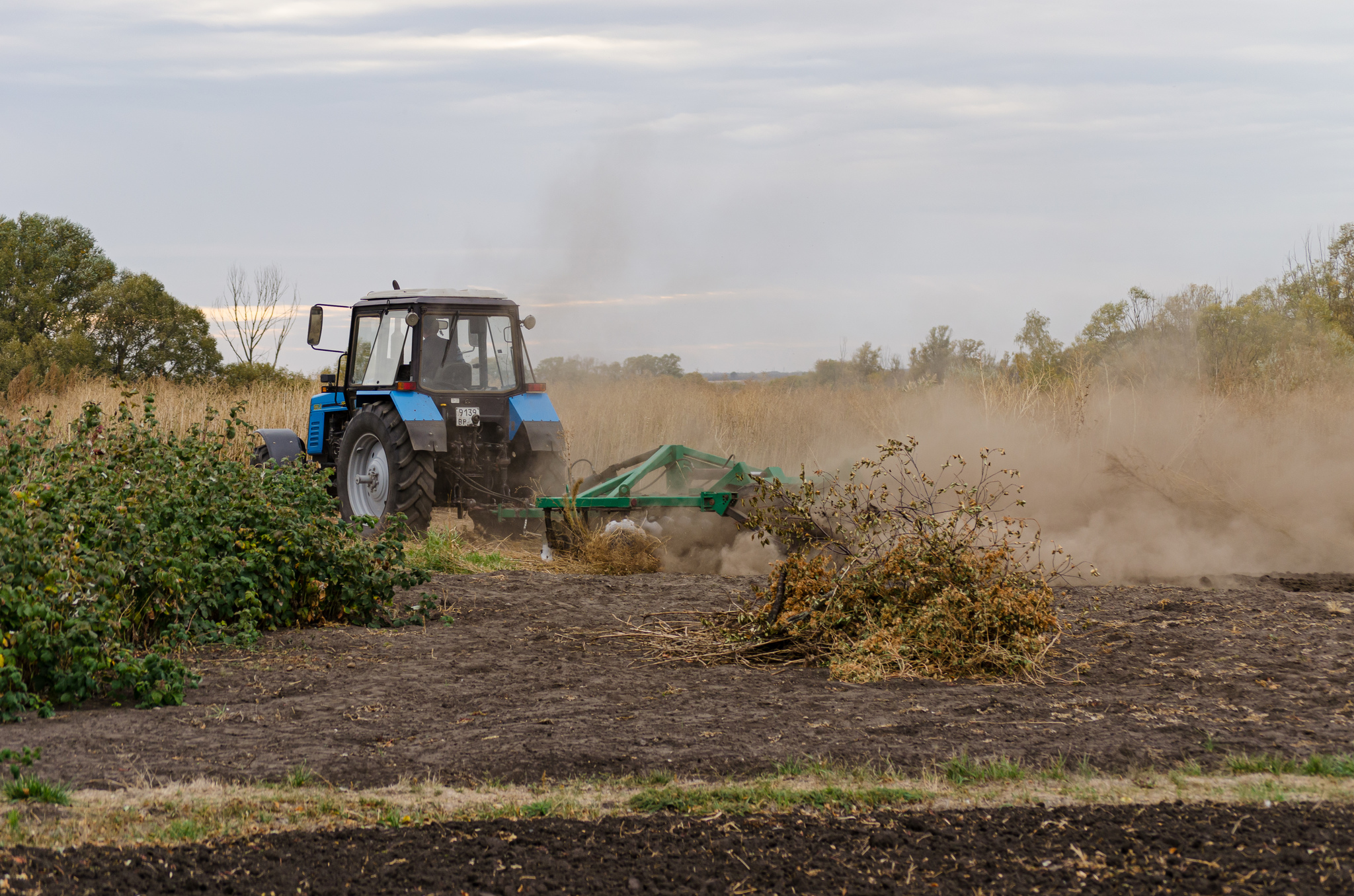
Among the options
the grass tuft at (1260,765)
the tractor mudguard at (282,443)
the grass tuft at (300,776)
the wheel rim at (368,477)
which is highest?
the tractor mudguard at (282,443)

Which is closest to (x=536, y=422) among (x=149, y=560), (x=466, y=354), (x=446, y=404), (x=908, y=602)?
(x=446, y=404)

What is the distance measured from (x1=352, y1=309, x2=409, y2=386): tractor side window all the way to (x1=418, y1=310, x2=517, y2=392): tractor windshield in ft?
0.97

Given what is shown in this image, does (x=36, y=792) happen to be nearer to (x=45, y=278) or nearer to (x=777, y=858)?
(x=777, y=858)

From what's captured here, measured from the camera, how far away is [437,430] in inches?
425

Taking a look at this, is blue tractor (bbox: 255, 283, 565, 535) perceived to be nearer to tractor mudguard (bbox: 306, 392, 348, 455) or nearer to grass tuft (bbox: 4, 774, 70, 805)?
tractor mudguard (bbox: 306, 392, 348, 455)

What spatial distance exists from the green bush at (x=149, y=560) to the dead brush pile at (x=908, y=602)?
259cm

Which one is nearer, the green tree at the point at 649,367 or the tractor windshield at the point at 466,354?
the tractor windshield at the point at 466,354

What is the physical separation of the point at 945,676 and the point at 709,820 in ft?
8.55

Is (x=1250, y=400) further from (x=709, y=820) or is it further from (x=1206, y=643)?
(x=709, y=820)

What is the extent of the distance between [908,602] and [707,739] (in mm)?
2251

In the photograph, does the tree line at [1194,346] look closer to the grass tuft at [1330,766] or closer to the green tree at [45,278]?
the grass tuft at [1330,766]

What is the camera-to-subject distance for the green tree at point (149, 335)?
33438mm

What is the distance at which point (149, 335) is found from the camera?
34.0m

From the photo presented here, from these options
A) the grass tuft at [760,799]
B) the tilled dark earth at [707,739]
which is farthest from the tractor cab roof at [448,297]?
the grass tuft at [760,799]
